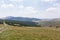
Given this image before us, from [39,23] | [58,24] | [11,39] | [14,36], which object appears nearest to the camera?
[11,39]

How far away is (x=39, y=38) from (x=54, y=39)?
193 cm

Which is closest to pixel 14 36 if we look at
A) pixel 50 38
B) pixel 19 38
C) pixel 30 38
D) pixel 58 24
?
pixel 19 38

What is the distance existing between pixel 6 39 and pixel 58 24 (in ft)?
43.4

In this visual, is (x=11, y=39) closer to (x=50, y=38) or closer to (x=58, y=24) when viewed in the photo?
(x=50, y=38)

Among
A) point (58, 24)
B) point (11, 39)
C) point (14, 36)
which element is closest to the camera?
point (11, 39)

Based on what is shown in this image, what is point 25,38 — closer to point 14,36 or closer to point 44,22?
point 14,36

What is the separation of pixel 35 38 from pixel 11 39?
10.1 ft

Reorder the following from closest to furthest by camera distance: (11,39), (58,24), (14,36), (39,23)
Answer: (11,39) < (14,36) < (58,24) < (39,23)

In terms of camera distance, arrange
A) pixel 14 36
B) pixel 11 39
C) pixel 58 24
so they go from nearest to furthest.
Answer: pixel 11 39, pixel 14 36, pixel 58 24

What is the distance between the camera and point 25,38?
57.0 feet

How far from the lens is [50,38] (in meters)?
17.8

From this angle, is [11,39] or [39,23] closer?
[11,39]

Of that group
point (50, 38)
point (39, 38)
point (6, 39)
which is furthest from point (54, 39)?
point (6, 39)

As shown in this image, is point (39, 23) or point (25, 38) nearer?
point (25, 38)
